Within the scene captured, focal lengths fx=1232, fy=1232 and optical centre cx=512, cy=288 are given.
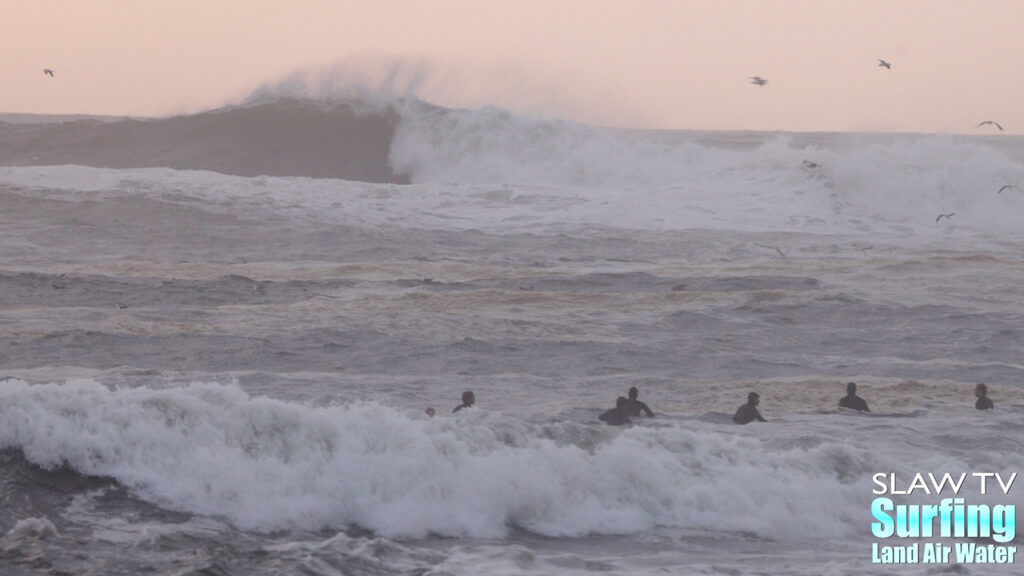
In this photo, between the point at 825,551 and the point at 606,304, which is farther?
the point at 606,304

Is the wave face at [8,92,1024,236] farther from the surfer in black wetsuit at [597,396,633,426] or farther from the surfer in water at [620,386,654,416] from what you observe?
the surfer in black wetsuit at [597,396,633,426]

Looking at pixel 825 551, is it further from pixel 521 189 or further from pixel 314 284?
pixel 521 189

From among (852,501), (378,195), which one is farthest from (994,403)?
(378,195)

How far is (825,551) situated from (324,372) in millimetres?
5552

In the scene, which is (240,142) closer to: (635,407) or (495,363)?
(495,363)

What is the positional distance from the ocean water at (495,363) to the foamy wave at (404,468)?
0.07ft

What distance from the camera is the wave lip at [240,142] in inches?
1171

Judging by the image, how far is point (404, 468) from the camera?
794 centimetres

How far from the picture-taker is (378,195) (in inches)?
939

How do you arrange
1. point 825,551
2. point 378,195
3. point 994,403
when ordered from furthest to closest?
point 378,195, point 994,403, point 825,551

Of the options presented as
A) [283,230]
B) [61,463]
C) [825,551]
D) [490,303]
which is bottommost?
[825,551]

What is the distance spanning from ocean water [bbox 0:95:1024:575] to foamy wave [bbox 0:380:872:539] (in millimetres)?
21
